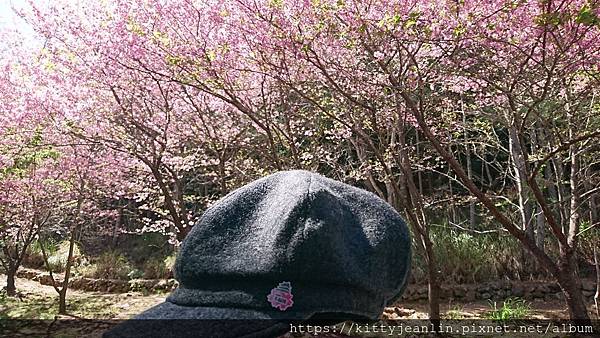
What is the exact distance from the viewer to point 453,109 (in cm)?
558

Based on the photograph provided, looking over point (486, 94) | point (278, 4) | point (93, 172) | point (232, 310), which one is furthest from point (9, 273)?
point (232, 310)

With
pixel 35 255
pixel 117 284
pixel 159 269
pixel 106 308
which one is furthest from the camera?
pixel 35 255

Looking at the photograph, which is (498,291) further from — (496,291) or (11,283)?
(11,283)

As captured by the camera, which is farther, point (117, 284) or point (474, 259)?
point (117, 284)

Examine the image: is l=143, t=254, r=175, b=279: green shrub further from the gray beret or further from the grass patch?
the gray beret

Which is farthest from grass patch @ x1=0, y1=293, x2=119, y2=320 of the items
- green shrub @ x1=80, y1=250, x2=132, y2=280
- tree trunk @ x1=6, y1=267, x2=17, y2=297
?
green shrub @ x1=80, y1=250, x2=132, y2=280

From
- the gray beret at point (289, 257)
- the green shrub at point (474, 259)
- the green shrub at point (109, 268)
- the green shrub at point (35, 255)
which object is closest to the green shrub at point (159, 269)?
the green shrub at point (109, 268)

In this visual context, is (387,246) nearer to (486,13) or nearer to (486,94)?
(486,13)

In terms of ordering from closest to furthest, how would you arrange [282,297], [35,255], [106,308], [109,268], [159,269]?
[282,297], [106,308], [159,269], [109,268], [35,255]

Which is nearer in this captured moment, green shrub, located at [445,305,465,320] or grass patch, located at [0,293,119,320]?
green shrub, located at [445,305,465,320]

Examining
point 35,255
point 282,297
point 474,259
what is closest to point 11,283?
point 35,255

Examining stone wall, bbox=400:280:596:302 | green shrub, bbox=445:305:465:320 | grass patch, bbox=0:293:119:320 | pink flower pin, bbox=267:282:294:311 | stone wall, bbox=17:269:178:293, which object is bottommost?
grass patch, bbox=0:293:119:320

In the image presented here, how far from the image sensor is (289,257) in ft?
2.53

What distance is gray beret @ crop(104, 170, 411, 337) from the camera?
0.78 m
